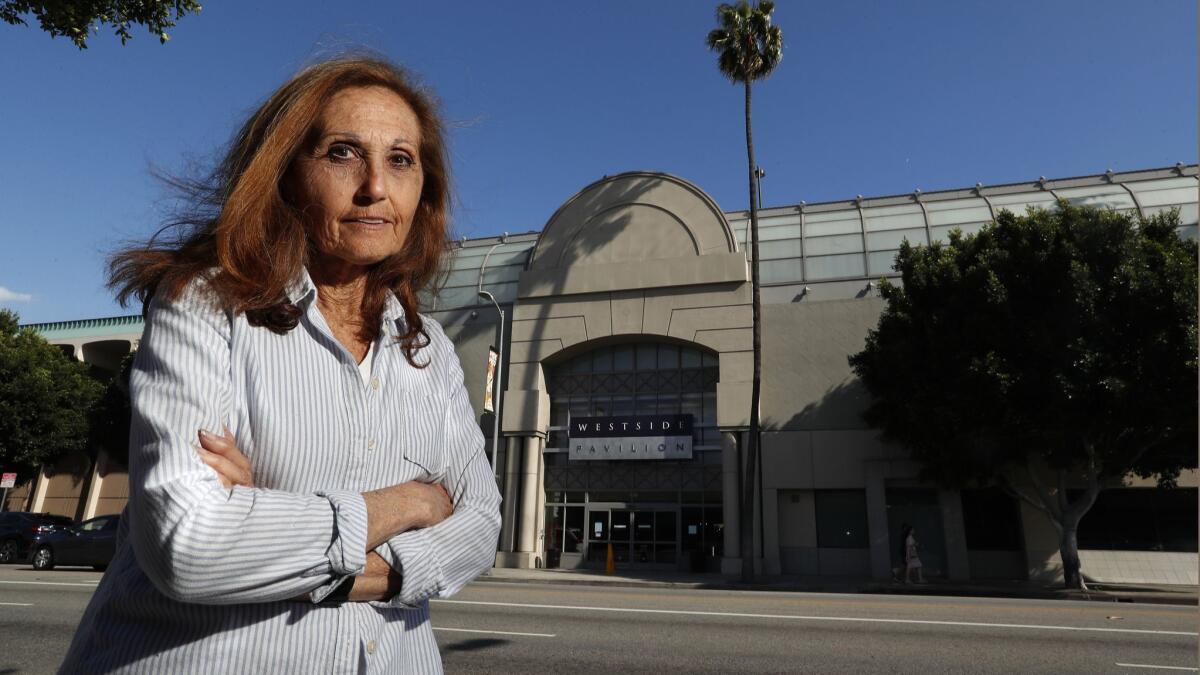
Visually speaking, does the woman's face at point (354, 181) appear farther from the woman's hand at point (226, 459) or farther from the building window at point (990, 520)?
the building window at point (990, 520)

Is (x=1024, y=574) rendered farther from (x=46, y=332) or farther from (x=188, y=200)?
(x=46, y=332)

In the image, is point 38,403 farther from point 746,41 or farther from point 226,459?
point 226,459

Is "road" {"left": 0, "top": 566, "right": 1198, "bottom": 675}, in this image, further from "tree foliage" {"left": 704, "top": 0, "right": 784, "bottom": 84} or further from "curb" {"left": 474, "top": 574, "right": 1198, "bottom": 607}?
"tree foliage" {"left": 704, "top": 0, "right": 784, "bottom": 84}

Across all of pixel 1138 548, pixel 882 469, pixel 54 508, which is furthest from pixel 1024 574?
pixel 54 508

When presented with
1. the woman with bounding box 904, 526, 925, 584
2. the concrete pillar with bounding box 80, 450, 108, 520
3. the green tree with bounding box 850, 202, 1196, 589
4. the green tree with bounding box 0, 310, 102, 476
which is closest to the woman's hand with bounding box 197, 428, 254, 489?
the green tree with bounding box 850, 202, 1196, 589

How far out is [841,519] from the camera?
78.0 ft

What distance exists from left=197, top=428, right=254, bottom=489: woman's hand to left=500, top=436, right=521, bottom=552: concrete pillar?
84.2 feet

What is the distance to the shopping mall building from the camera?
22.8m

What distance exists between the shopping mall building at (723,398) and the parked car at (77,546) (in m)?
11.7

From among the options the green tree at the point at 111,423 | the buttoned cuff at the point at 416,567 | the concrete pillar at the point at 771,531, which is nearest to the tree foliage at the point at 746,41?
the concrete pillar at the point at 771,531

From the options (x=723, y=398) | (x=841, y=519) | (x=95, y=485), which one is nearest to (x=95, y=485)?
(x=95, y=485)

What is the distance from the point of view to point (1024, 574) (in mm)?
21984

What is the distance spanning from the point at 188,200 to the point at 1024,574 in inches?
1013

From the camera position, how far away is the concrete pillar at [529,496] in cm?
2581
